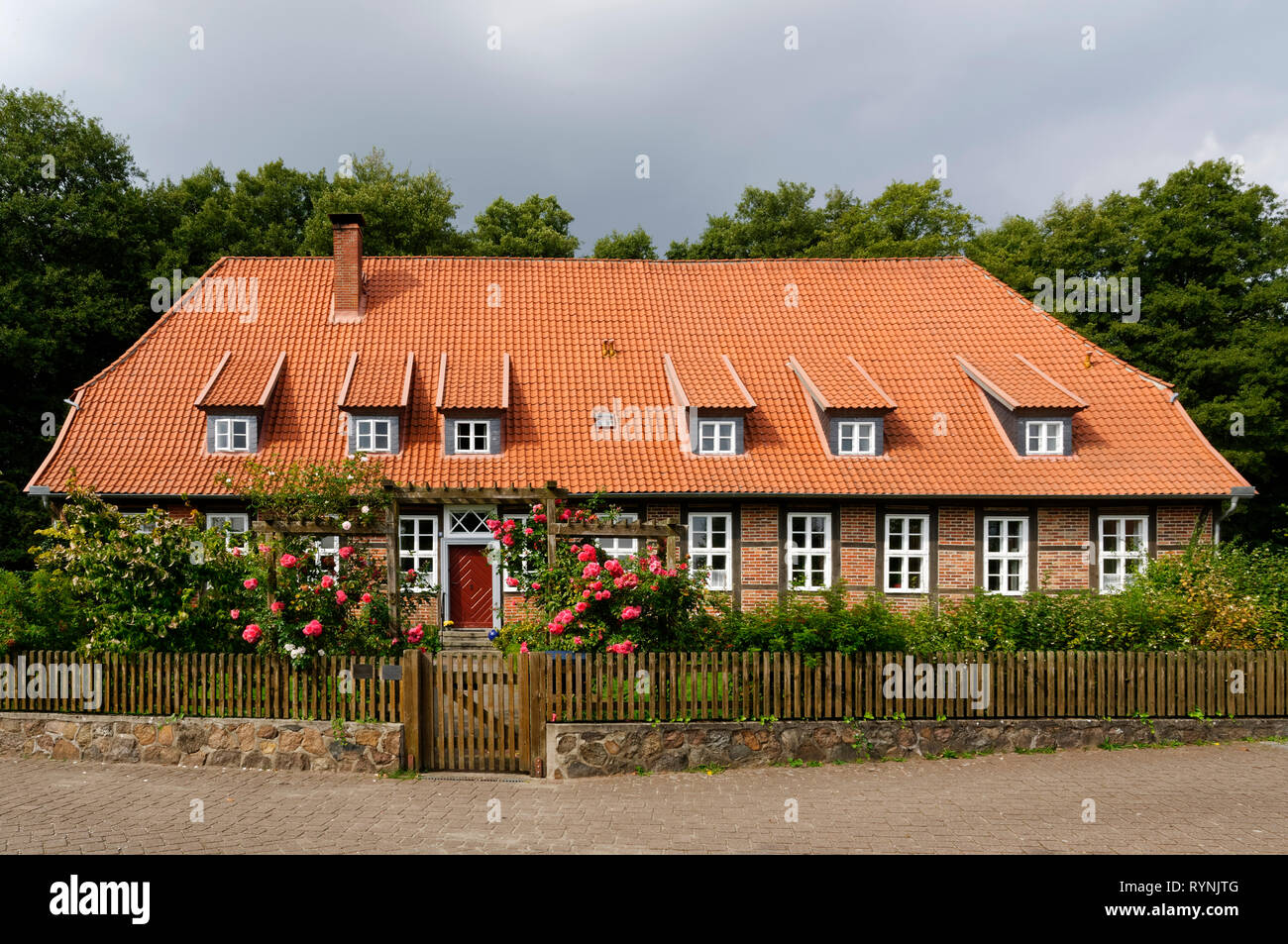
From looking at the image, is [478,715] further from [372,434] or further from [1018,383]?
[1018,383]

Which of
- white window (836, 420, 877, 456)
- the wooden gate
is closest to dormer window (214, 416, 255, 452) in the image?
the wooden gate

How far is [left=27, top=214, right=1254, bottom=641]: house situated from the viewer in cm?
1552

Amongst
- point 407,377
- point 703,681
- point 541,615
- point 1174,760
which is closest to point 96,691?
point 541,615

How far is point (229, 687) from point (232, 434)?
915 centimetres

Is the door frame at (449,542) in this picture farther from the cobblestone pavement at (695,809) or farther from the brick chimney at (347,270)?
the cobblestone pavement at (695,809)

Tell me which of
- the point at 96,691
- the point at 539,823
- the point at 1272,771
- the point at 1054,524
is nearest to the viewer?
the point at 539,823

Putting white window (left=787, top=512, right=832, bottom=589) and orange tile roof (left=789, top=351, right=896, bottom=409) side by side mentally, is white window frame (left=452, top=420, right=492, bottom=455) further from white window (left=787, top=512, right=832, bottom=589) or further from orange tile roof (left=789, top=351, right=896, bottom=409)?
orange tile roof (left=789, top=351, right=896, bottom=409)

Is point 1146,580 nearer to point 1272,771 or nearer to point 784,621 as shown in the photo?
point 1272,771

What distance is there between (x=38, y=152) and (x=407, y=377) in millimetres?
17983

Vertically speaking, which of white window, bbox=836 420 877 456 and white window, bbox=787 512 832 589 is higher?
white window, bbox=836 420 877 456

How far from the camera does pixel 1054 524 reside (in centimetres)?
1576

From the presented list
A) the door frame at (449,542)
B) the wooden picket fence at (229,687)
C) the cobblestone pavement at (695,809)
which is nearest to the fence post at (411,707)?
the wooden picket fence at (229,687)

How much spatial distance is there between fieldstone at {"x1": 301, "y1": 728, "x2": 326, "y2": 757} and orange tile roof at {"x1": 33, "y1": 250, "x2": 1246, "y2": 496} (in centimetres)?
773

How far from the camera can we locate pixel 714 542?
51.6ft
